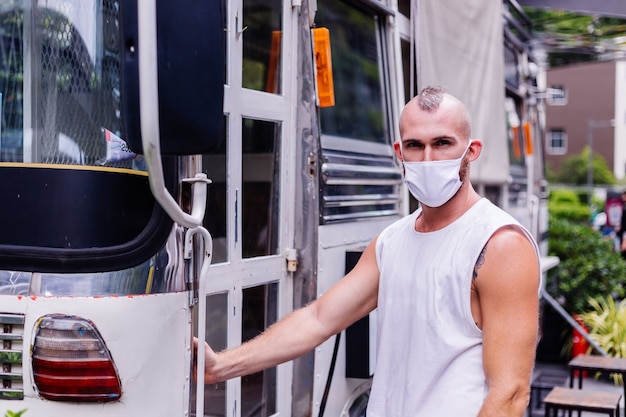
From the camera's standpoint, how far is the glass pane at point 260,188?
2875 millimetres

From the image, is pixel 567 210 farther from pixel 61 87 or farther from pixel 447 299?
pixel 61 87

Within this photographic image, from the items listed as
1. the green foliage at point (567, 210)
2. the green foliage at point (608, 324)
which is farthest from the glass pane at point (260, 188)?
the green foliage at point (567, 210)

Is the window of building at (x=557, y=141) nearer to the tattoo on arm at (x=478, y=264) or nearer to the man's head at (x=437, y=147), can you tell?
the man's head at (x=437, y=147)

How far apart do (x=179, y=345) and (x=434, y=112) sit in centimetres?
96

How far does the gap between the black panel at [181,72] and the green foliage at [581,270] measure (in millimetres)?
7687

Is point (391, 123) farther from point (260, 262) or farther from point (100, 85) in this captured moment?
point (100, 85)

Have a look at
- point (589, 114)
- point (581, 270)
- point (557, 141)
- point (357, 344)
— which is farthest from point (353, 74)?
point (557, 141)

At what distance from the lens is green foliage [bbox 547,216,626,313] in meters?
9.15

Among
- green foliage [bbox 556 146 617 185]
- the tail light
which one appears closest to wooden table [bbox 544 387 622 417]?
the tail light

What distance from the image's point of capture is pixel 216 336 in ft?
9.09

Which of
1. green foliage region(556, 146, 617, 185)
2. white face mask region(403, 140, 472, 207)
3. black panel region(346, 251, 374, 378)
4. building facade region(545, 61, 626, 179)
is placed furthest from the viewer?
building facade region(545, 61, 626, 179)

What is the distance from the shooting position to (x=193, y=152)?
6.44ft

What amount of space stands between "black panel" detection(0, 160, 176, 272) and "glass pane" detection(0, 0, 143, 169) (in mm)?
77

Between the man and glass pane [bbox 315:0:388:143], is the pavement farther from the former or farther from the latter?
the man
